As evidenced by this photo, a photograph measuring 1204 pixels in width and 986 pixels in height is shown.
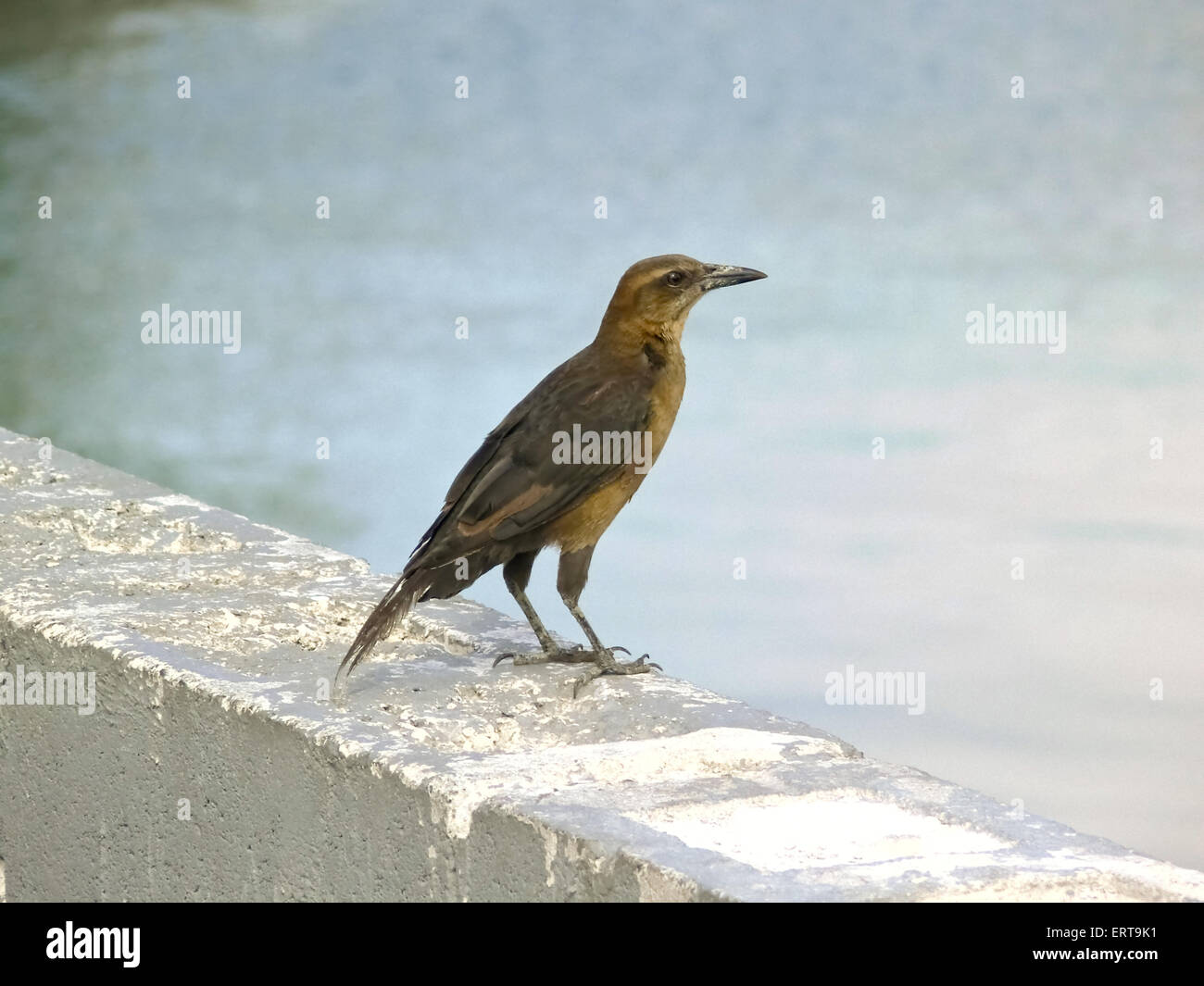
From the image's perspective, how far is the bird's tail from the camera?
465 centimetres

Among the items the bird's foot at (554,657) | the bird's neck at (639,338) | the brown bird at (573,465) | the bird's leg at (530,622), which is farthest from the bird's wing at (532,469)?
the bird's foot at (554,657)

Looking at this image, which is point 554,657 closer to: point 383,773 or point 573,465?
point 573,465

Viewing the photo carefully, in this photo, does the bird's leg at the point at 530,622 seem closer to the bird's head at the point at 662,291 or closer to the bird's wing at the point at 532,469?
the bird's wing at the point at 532,469

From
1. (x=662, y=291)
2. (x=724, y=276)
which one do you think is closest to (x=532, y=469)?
(x=662, y=291)

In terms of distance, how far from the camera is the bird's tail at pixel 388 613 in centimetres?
465

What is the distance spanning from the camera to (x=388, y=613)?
15.4 feet

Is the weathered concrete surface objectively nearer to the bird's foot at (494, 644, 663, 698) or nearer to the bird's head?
the bird's foot at (494, 644, 663, 698)

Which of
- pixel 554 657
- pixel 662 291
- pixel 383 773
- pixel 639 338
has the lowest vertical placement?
pixel 383 773

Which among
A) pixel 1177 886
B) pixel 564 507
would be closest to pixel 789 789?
pixel 1177 886

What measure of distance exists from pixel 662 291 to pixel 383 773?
6.09ft

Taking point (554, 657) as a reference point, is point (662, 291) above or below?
above

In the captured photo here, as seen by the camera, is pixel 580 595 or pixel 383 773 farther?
pixel 580 595

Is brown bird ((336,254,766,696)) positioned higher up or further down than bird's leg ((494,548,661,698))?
higher up

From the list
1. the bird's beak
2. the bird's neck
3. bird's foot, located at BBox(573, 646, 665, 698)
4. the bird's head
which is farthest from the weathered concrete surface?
the bird's beak
